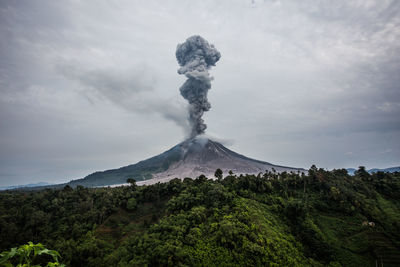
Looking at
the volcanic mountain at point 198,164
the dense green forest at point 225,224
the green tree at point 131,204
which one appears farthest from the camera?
the volcanic mountain at point 198,164

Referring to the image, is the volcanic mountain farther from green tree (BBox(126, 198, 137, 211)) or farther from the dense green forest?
the dense green forest

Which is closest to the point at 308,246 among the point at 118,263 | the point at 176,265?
the point at 176,265

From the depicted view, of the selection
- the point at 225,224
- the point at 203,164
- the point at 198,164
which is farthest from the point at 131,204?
the point at 203,164

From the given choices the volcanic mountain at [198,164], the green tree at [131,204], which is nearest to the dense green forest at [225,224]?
the green tree at [131,204]

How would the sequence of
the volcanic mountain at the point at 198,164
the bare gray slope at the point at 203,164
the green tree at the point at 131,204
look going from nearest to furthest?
the green tree at the point at 131,204, the bare gray slope at the point at 203,164, the volcanic mountain at the point at 198,164

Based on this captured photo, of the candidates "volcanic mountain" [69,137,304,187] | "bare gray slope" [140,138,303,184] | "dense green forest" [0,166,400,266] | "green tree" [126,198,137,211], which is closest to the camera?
"dense green forest" [0,166,400,266]

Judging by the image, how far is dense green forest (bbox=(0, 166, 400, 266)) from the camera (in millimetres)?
19078

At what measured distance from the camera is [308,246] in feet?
72.0

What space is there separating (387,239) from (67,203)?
5101 centimetres

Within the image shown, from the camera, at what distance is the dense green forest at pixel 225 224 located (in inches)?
751

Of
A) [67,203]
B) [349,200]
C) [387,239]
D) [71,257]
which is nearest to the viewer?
[71,257]

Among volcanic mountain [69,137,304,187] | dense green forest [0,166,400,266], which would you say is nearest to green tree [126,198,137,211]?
dense green forest [0,166,400,266]

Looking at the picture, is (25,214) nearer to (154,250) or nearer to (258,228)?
(154,250)

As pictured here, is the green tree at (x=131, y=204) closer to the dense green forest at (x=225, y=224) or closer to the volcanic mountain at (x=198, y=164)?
the dense green forest at (x=225, y=224)
